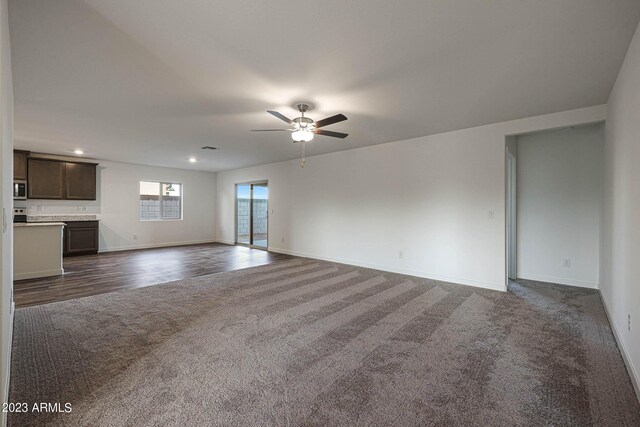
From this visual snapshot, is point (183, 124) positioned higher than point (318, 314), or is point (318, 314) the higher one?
point (183, 124)

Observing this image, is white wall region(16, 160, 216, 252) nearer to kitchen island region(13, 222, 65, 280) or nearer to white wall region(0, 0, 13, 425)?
kitchen island region(13, 222, 65, 280)

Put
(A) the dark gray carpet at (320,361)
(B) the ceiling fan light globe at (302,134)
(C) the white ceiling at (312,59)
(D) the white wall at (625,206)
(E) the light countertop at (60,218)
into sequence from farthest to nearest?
(E) the light countertop at (60,218) < (B) the ceiling fan light globe at (302,134) < (D) the white wall at (625,206) < (C) the white ceiling at (312,59) < (A) the dark gray carpet at (320,361)

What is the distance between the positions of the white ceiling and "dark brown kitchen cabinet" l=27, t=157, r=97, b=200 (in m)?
2.70

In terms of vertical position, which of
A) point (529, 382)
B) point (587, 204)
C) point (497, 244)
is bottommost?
point (529, 382)

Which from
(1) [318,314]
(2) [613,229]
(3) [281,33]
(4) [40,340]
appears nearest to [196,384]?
(1) [318,314]

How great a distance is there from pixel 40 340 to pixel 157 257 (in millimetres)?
4385

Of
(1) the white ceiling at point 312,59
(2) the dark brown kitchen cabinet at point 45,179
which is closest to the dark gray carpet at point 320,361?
(1) the white ceiling at point 312,59

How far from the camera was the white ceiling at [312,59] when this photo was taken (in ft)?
6.17

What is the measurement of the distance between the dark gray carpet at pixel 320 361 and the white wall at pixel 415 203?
3.31ft

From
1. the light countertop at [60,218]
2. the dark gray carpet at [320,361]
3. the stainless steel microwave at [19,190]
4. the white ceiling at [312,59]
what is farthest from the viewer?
the light countertop at [60,218]

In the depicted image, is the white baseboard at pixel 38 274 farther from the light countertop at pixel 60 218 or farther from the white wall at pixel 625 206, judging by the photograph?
the white wall at pixel 625 206

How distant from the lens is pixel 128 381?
193cm

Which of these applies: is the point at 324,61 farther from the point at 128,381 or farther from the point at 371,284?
the point at 371,284

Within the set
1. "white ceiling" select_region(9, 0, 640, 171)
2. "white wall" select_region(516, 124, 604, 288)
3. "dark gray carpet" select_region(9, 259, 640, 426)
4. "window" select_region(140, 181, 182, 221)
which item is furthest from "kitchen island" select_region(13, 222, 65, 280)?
"white wall" select_region(516, 124, 604, 288)
